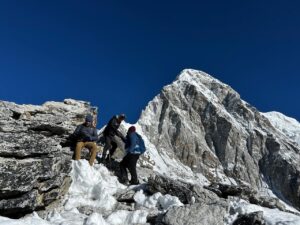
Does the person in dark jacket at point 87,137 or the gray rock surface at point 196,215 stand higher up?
the person in dark jacket at point 87,137

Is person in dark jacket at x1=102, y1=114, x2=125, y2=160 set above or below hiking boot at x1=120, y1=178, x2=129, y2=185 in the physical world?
above

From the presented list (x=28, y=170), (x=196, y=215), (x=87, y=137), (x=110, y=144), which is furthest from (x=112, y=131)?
(x=196, y=215)

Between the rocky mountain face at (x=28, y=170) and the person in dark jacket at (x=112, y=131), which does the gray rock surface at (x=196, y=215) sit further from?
the person in dark jacket at (x=112, y=131)

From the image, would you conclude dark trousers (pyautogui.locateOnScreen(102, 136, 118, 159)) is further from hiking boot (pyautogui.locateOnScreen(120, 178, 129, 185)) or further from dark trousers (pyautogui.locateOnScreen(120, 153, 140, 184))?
hiking boot (pyautogui.locateOnScreen(120, 178, 129, 185))

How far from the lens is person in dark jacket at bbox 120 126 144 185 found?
22.0m

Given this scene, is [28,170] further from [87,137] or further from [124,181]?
[87,137]

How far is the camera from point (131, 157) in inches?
880

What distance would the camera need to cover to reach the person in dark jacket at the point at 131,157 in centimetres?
2198

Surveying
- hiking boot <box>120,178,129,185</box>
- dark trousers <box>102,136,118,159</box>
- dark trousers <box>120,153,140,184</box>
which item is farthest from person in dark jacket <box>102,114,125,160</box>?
hiking boot <box>120,178,129,185</box>

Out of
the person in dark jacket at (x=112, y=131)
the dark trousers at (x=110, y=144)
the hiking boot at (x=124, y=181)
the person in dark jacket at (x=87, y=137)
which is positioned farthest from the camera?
the person in dark jacket at (x=112, y=131)

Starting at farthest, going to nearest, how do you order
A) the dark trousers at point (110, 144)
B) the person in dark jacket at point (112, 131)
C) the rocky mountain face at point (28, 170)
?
the person in dark jacket at point (112, 131), the dark trousers at point (110, 144), the rocky mountain face at point (28, 170)

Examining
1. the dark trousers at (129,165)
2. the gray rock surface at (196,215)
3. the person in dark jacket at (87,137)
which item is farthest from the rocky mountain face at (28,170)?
the gray rock surface at (196,215)

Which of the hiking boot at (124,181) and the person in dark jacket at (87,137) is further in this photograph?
the person in dark jacket at (87,137)

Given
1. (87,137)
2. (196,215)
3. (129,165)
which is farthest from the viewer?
(87,137)
